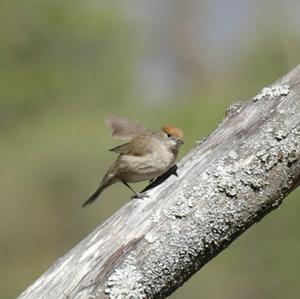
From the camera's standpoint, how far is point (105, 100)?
491 inches

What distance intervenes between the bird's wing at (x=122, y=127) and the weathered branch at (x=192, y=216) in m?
0.80

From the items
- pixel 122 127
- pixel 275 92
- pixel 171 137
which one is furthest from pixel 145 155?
pixel 275 92

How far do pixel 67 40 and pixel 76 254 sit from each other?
10396 millimetres

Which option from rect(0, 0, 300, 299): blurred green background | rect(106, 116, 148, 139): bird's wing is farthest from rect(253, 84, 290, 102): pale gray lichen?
rect(0, 0, 300, 299): blurred green background

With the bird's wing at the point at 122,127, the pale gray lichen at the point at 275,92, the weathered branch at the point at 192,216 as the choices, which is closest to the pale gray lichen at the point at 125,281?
the weathered branch at the point at 192,216

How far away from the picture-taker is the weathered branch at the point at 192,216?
6.59 feet

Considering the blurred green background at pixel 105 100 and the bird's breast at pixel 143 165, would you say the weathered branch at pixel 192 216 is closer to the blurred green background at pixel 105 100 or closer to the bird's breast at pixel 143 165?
the bird's breast at pixel 143 165

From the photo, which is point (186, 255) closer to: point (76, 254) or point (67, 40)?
point (76, 254)

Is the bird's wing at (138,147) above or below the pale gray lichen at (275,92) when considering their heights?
below

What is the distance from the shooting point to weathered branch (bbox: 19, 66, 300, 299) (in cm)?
201

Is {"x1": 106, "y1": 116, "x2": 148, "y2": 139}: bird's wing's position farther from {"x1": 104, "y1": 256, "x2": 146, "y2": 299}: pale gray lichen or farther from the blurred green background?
the blurred green background

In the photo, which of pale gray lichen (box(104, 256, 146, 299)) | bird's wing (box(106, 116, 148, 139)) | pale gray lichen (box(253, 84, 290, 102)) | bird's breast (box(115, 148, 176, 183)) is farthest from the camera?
bird's breast (box(115, 148, 176, 183))

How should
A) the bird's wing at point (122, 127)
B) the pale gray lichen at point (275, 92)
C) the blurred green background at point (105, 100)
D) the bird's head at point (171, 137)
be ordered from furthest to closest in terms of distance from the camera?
the blurred green background at point (105, 100)
the bird's head at point (171, 137)
the bird's wing at point (122, 127)
the pale gray lichen at point (275, 92)

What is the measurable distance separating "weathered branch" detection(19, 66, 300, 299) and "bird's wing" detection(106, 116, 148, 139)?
804 mm
